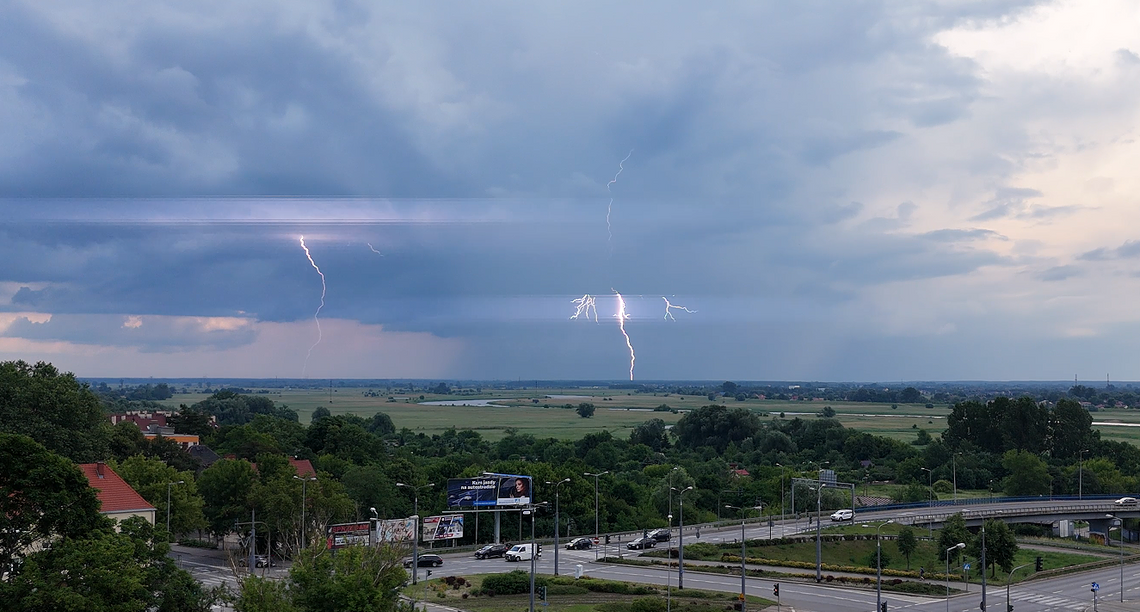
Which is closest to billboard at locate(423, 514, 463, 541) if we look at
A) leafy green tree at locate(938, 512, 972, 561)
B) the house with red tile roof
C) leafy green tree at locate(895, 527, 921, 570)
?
the house with red tile roof

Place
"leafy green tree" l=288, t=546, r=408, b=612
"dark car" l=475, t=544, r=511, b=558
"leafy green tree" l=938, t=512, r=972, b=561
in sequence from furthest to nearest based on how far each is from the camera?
"leafy green tree" l=938, t=512, r=972, b=561 → "dark car" l=475, t=544, r=511, b=558 → "leafy green tree" l=288, t=546, r=408, b=612

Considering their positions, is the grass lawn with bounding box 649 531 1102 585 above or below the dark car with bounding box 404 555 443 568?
below

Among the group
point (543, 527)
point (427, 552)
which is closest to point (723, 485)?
point (543, 527)

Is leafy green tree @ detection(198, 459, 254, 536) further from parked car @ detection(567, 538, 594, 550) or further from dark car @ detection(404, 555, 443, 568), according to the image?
parked car @ detection(567, 538, 594, 550)

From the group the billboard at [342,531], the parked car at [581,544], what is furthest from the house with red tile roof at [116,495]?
the parked car at [581,544]

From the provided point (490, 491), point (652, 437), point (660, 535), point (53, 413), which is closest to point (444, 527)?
point (490, 491)

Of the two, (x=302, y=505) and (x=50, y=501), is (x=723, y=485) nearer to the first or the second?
(x=302, y=505)
